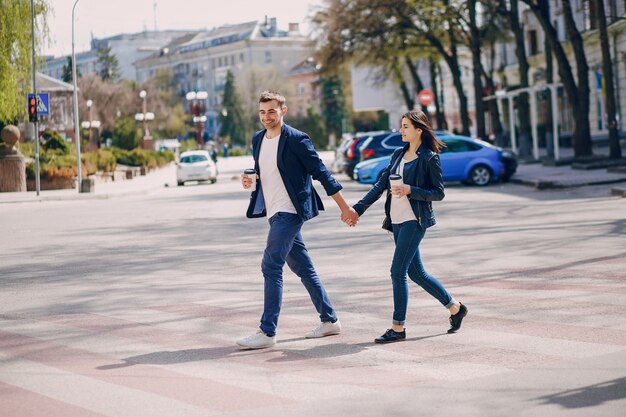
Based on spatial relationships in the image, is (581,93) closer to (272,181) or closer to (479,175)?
(479,175)

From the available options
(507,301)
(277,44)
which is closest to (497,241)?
(507,301)

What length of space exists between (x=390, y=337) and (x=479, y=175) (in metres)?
24.9

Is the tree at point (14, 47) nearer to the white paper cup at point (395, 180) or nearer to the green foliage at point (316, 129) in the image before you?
the white paper cup at point (395, 180)

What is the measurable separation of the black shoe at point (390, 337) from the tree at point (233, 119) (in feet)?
431

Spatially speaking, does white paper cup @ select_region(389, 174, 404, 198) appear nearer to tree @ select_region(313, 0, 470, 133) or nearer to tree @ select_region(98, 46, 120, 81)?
tree @ select_region(313, 0, 470, 133)

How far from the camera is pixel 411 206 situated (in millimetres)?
8859

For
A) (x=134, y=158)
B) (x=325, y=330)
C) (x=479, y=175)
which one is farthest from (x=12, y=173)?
(x=325, y=330)

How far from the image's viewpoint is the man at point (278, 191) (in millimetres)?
8719

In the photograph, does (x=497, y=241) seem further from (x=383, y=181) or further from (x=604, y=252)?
(x=383, y=181)

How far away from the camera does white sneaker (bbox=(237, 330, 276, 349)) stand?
28.3ft

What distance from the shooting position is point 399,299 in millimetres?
8812

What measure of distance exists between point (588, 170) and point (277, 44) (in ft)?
433

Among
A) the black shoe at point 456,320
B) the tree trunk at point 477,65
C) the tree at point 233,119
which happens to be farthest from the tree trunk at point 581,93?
the tree at point 233,119

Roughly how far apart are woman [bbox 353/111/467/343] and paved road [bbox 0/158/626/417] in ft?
0.83
